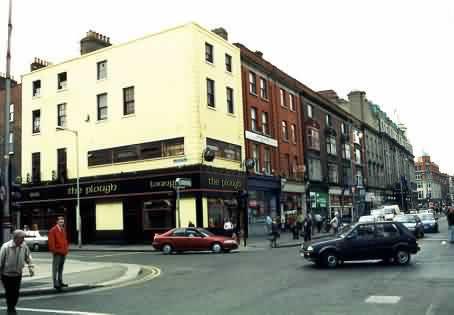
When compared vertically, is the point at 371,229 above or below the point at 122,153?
below

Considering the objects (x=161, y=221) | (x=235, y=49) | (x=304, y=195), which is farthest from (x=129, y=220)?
(x=304, y=195)

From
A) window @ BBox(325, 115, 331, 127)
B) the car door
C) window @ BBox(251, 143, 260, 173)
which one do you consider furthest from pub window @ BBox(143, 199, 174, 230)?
window @ BBox(325, 115, 331, 127)

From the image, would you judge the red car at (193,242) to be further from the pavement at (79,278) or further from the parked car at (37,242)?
the parked car at (37,242)

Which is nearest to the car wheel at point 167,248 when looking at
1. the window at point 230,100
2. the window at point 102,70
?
the window at point 230,100

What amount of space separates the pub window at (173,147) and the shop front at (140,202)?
1259mm

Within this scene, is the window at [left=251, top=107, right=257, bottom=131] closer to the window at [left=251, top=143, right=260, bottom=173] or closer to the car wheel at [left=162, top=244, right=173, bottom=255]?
the window at [left=251, top=143, right=260, bottom=173]

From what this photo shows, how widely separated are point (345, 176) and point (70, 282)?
50248 mm

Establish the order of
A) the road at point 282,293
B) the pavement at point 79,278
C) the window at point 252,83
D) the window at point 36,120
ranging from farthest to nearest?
1. the window at point 36,120
2. the window at point 252,83
3. the pavement at point 79,278
4. the road at point 282,293

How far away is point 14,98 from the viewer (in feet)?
144

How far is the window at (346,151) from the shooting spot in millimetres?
60812

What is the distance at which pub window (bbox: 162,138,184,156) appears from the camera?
32.9 metres

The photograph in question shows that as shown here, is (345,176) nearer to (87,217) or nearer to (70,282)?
(87,217)

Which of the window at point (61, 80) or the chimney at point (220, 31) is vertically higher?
the chimney at point (220, 31)

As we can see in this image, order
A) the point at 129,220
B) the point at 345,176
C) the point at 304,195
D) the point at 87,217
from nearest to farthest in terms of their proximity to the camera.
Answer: the point at 129,220 → the point at 87,217 → the point at 304,195 → the point at 345,176
